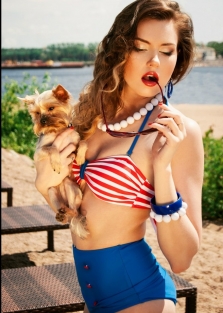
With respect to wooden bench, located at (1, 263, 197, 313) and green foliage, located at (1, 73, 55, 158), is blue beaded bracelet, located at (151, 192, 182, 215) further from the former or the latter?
green foliage, located at (1, 73, 55, 158)

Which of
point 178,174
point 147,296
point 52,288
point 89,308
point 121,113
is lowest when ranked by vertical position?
point 52,288

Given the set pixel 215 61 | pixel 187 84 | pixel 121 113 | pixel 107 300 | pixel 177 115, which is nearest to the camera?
pixel 177 115

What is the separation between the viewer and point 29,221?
17.5ft

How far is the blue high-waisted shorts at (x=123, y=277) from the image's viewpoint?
6.15 feet

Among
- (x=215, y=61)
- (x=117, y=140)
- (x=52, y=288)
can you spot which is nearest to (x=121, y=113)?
(x=117, y=140)

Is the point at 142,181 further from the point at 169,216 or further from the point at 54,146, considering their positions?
the point at 54,146

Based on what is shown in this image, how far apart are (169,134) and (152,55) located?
1.27ft

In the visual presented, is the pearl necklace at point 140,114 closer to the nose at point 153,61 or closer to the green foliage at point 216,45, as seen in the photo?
the nose at point 153,61

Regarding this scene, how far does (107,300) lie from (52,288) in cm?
149

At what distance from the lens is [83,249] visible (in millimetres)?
1997

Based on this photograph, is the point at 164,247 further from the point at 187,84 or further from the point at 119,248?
the point at 187,84

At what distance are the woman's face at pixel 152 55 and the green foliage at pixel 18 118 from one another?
8456mm

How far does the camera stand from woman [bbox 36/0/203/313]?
5.90ft

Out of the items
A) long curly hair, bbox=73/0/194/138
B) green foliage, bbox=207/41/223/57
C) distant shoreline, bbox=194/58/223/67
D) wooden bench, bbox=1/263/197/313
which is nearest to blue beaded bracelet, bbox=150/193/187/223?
long curly hair, bbox=73/0/194/138
